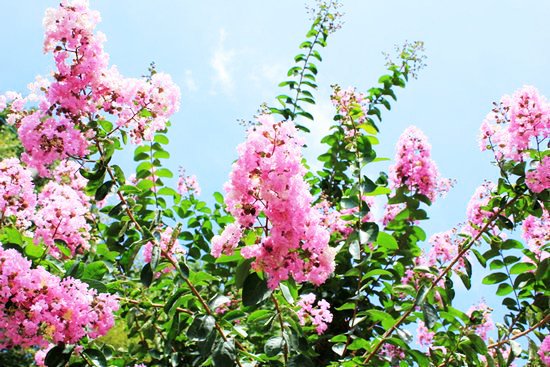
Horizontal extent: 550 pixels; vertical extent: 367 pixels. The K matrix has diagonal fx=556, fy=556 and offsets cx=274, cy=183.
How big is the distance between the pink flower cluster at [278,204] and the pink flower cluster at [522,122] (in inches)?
55.4

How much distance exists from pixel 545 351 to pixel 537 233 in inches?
29.4

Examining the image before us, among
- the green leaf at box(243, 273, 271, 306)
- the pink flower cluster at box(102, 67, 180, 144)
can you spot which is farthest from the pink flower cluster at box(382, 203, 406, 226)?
the green leaf at box(243, 273, 271, 306)

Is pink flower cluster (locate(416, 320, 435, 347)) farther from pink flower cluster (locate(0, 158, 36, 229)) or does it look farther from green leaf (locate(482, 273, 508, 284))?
pink flower cluster (locate(0, 158, 36, 229))

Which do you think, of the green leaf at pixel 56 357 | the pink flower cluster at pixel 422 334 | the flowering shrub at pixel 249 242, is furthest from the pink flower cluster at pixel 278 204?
the pink flower cluster at pixel 422 334

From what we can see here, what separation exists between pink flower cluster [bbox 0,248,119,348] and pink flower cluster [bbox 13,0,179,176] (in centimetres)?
57

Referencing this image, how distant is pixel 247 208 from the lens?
210 centimetres

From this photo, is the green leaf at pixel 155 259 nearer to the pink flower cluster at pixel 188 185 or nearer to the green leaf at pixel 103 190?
the green leaf at pixel 103 190

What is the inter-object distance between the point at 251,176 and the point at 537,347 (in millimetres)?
2089

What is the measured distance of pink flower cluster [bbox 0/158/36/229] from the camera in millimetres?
2965

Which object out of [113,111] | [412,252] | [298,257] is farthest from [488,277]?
[113,111]

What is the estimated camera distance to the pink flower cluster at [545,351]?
10.6 feet

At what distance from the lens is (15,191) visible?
2.98 metres

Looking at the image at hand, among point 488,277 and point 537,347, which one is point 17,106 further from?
point 537,347

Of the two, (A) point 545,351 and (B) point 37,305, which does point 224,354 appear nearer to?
(B) point 37,305
